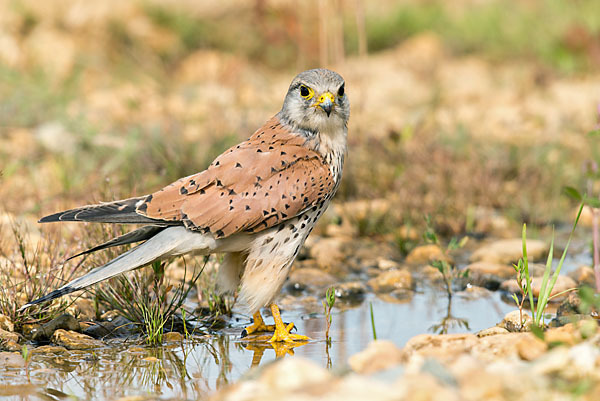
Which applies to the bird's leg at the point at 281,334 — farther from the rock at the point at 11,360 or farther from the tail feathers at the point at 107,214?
the rock at the point at 11,360

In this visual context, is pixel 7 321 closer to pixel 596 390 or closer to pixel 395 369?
pixel 395 369

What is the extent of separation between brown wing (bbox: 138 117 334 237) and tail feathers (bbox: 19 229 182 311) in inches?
4.2

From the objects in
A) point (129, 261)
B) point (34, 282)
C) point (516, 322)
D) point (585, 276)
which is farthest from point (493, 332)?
point (34, 282)

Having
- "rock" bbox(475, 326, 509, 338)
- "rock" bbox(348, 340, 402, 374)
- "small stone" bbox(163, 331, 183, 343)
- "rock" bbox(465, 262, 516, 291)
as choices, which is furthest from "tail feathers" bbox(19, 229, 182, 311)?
"rock" bbox(465, 262, 516, 291)

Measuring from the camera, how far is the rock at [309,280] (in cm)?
513

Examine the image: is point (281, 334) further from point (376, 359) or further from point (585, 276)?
point (585, 276)

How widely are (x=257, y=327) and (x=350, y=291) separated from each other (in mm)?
782

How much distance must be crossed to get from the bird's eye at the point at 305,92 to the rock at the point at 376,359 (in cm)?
187

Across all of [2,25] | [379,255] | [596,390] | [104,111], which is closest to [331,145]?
[379,255]

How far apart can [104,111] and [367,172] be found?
301 centimetres

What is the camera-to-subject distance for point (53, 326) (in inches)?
158

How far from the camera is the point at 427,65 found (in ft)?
35.8

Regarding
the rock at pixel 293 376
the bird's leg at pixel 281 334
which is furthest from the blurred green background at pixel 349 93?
the rock at pixel 293 376

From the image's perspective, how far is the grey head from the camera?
14.9 ft
